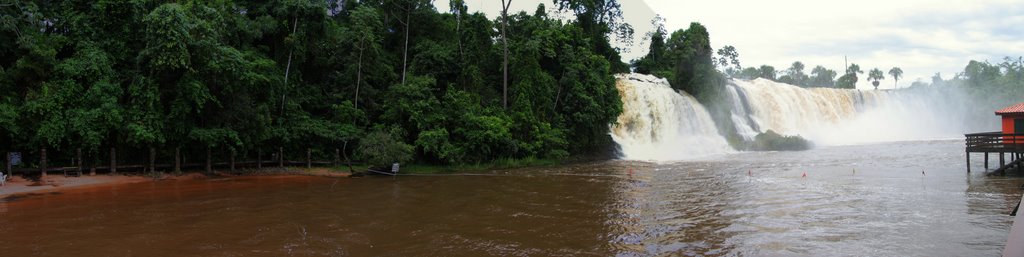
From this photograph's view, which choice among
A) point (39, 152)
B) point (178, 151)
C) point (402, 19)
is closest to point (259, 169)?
point (178, 151)

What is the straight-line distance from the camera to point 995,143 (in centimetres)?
2338

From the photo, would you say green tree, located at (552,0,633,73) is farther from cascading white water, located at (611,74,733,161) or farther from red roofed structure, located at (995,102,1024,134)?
red roofed structure, located at (995,102,1024,134)

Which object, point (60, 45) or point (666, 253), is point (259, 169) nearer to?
point (60, 45)

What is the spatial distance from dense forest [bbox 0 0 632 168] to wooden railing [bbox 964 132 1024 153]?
15799 mm

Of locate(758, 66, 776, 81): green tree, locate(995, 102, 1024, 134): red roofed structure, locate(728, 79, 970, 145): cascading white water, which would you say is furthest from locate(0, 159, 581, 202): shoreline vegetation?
locate(758, 66, 776, 81): green tree

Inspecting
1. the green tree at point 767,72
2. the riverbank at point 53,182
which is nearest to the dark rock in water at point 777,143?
the riverbank at point 53,182

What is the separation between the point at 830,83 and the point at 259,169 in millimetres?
118782

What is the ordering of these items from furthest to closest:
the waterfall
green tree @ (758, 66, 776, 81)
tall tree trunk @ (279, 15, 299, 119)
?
green tree @ (758, 66, 776, 81) < the waterfall < tall tree trunk @ (279, 15, 299, 119)

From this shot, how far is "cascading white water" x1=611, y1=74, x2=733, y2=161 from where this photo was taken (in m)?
35.7

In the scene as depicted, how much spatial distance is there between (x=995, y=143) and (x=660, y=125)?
16959mm

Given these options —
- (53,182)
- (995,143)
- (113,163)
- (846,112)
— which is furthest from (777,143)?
(53,182)

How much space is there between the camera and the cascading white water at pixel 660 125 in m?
35.7

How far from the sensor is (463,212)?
15367 mm

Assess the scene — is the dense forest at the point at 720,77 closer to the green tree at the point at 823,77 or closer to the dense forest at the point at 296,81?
the dense forest at the point at 296,81
